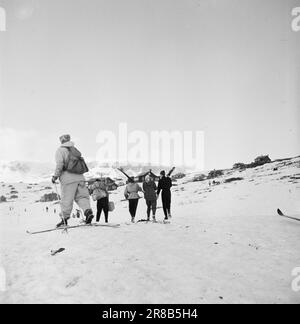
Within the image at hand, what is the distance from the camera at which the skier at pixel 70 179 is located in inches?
269

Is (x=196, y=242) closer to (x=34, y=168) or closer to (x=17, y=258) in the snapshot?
(x=17, y=258)

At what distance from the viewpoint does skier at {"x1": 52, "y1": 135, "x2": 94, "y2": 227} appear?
22.5 feet

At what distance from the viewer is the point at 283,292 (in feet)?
13.3

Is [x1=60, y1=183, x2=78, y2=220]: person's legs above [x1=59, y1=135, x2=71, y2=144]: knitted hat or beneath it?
beneath

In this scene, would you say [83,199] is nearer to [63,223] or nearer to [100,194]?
[63,223]

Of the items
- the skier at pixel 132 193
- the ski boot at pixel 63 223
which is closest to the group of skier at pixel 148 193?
the skier at pixel 132 193

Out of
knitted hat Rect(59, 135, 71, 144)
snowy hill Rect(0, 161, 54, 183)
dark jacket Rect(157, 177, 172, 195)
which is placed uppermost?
knitted hat Rect(59, 135, 71, 144)

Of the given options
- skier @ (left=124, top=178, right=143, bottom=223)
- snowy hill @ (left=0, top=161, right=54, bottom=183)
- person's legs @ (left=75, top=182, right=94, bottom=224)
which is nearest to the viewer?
person's legs @ (left=75, top=182, right=94, bottom=224)

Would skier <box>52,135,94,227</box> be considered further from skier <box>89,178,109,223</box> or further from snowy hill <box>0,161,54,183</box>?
snowy hill <box>0,161,54,183</box>

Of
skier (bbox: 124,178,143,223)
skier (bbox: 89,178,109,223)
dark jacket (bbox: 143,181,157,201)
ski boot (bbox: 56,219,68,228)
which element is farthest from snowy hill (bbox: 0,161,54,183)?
ski boot (bbox: 56,219,68,228)

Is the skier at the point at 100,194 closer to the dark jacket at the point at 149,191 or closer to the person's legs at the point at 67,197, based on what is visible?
the dark jacket at the point at 149,191
